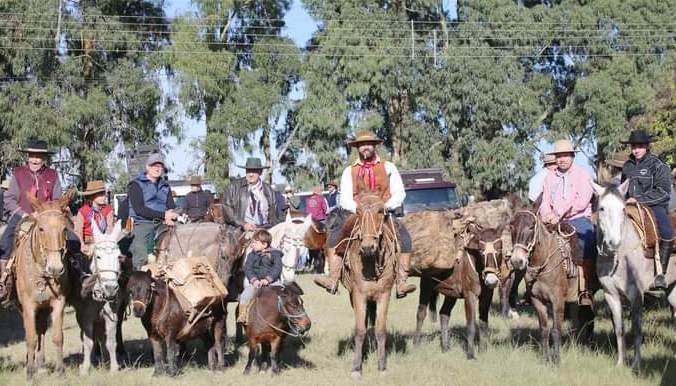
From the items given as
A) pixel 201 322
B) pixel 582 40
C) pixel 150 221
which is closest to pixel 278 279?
pixel 201 322

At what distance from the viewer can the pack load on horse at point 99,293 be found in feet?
33.6

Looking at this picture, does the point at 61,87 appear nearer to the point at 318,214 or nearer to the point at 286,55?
the point at 286,55

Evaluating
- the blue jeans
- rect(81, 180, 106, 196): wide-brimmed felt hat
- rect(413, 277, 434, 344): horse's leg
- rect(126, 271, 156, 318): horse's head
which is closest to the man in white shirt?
rect(413, 277, 434, 344): horse's leg

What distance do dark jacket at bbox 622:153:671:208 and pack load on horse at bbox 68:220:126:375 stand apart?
680 cm

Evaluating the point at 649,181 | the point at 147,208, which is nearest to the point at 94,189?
the point at 147,208

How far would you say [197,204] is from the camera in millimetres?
19781

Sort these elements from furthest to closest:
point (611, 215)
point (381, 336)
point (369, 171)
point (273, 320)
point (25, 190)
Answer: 1. point (369, 171)
2. point (25, 190)
3. point (381, 336)
4. point (273, 320)
5. point (611, 215)

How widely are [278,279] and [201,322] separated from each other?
115 cm

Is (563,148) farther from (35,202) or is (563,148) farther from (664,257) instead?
(35,202)

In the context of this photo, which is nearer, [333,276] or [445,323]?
[333,276]

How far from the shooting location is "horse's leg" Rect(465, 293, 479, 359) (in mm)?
11586

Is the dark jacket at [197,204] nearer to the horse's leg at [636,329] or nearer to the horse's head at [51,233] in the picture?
the horse's head at [51,233]

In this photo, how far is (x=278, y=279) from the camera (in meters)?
11.4

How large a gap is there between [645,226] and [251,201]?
5441mm
